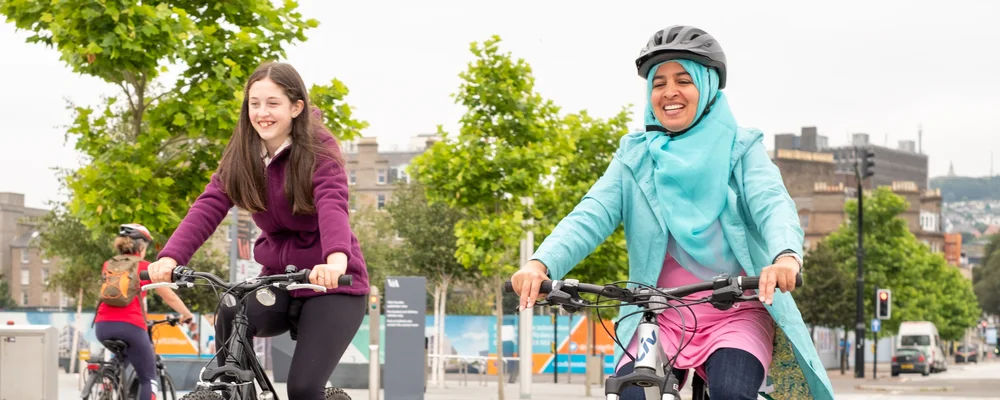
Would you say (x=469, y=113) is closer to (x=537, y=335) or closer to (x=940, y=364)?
(x=537, y=335)

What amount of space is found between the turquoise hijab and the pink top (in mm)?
171

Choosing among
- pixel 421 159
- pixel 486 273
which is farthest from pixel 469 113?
pixel 486 273

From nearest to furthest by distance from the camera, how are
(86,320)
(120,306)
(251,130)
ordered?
(251,130) → (120,306) → (86,320)

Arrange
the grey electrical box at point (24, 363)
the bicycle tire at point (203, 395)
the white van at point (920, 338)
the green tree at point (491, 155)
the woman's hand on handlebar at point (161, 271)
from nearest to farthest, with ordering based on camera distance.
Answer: the bicycle tire at point (203, 395) < the woman's hand on handlebar at point (161, 271) < the grey electrical box at point (24, 363) < the green tree at point (491, 155) < the white van at point (920, 338)

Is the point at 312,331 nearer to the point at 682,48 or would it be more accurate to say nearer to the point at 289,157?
the point at 289,157

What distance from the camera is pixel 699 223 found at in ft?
13.5

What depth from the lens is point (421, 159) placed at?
20.5 metres

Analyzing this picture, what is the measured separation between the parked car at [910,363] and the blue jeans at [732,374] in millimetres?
53927

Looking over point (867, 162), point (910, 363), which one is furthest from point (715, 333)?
point (910, 363)

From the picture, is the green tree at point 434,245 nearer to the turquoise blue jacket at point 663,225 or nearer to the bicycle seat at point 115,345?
the bicycle seat at point 115,345

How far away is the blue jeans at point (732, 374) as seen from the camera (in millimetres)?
3740

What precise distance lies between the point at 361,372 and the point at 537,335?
56.8ft

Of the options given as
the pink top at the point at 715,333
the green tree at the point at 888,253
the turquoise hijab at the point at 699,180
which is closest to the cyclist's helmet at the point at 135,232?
the turquoise hijab at the point at 699,180

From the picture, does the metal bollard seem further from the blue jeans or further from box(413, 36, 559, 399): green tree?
the blue jeans
